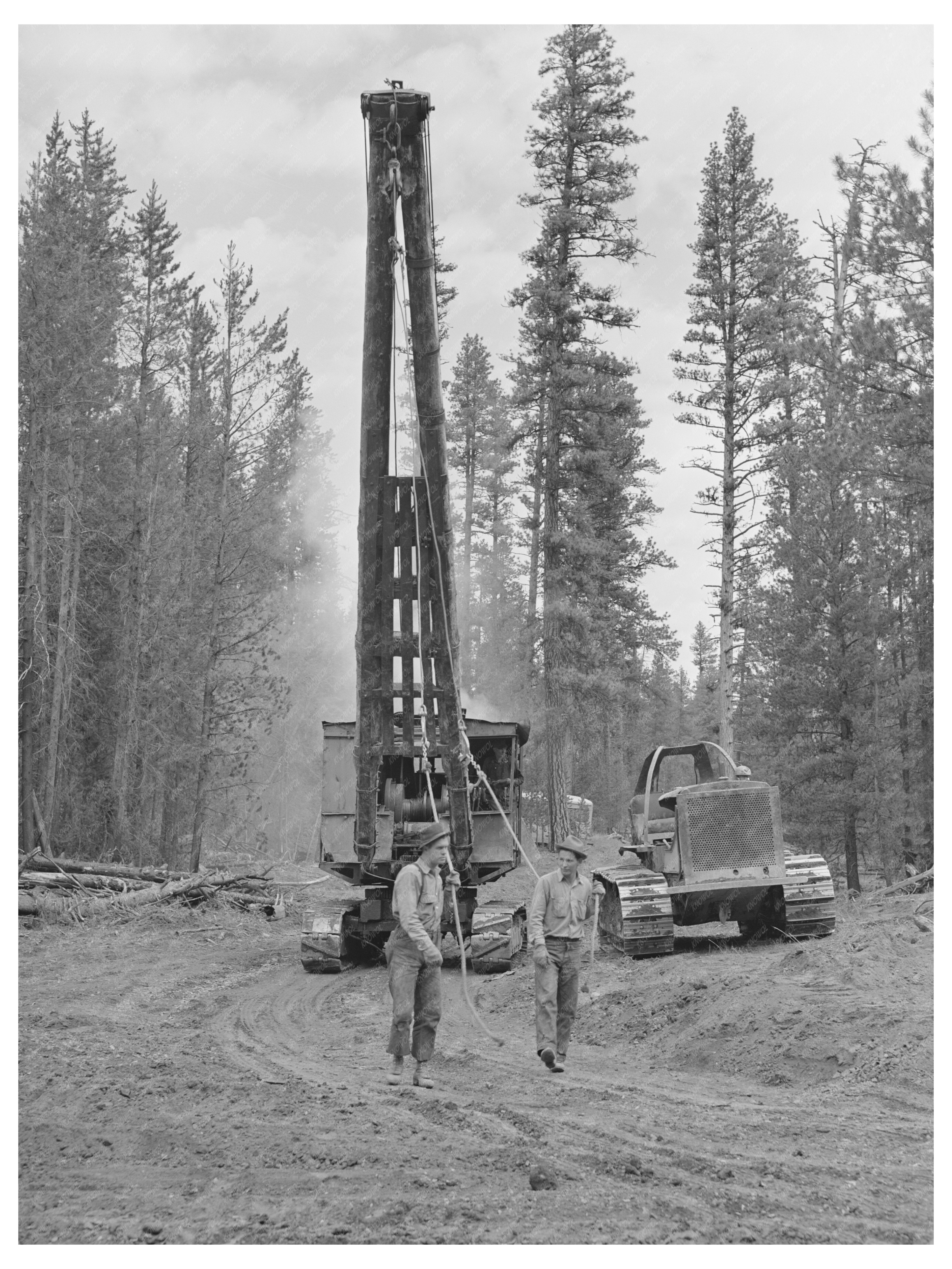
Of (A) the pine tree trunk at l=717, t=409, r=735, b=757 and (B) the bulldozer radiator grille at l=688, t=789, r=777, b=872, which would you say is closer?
(B) the bulldozer radiator grille at l=688, t=789, r=777, b=872

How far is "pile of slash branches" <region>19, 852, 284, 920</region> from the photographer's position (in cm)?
1778

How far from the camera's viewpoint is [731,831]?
1392 centimetres

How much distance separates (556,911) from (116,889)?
42.1ft

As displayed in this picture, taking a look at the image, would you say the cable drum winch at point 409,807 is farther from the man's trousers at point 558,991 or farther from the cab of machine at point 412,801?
the man's trousers at point 558,991

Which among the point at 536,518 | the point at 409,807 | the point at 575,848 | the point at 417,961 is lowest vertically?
the point at 417,961

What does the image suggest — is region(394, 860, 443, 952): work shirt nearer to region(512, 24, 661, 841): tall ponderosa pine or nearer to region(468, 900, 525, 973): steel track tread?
region(468, 900, 525, 973): steel track tread

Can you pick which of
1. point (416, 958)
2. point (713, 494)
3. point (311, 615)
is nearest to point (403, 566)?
point (416, 958)

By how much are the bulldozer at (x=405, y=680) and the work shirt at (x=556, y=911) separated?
204 cm

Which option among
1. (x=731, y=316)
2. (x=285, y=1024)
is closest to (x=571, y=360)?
(x=731, y=316)

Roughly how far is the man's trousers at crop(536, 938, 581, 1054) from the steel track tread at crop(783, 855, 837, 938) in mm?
5939

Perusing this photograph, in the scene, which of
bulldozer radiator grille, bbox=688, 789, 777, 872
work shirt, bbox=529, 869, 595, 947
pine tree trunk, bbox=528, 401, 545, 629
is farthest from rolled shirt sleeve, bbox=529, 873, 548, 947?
pine tree trunk, bbox=528, 401, 545, 629

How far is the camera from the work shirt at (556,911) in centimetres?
877

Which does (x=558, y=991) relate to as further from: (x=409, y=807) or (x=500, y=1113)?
(x=409, y=807)

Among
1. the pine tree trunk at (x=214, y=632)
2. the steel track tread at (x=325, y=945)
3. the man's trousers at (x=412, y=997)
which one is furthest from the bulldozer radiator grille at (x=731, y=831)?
the pine tree trunk at (x=214, y=632)
